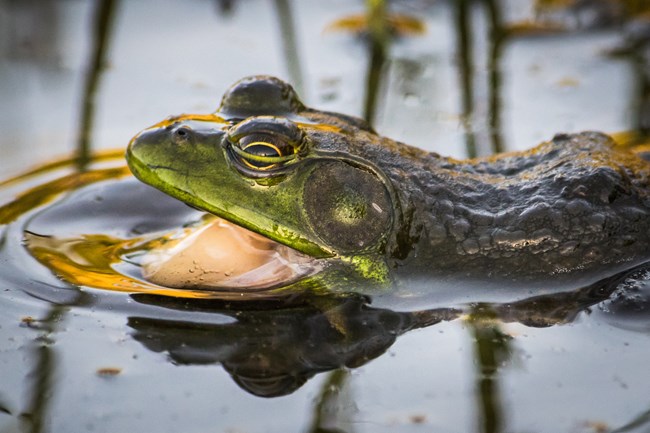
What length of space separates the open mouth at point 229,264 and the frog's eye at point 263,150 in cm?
47

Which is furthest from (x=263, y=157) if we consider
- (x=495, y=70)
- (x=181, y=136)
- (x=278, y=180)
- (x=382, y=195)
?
(x=495, y=70)

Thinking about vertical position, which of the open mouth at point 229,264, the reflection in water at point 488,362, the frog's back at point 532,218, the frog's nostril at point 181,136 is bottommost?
the reflection in water at point 488,362

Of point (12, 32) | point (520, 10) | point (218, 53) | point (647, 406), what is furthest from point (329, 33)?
point (647, 406)

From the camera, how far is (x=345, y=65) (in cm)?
736

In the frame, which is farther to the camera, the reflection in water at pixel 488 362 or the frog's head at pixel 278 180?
the frog's head at pixel 278 180

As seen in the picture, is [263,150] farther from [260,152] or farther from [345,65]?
[345,65]

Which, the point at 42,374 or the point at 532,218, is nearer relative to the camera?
the point at 42,374

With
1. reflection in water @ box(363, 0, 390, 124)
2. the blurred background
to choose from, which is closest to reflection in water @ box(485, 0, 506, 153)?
the blurred background

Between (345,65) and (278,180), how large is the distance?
11.1 ft

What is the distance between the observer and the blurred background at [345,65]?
6438 mm

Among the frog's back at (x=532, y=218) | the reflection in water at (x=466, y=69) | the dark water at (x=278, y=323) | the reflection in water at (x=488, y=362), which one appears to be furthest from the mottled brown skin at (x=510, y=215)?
the reflection in water at (x=466, y=69)

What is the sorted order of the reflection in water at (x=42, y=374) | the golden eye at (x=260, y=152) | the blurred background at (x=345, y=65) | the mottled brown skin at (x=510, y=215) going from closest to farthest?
the reflection in water at (x=42, y=374) < the golden eye at (x=260, y=152) < the mottled brown skin at (x=510, y=215) < the blurred background at (x=345, y=65)

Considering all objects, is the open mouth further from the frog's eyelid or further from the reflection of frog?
the frog's eyelid

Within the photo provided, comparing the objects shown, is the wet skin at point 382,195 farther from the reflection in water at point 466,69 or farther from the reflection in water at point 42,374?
the reflection in water at point 466,69
